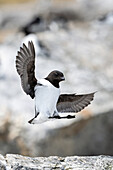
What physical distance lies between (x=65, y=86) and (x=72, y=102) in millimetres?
4319

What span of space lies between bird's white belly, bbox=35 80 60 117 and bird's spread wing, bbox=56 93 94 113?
9.0 inches

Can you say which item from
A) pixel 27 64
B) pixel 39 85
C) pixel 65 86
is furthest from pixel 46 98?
pixel 65 86

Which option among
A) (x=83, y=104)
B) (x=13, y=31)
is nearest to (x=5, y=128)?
(x=83, y=104)

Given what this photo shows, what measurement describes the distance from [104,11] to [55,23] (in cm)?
199

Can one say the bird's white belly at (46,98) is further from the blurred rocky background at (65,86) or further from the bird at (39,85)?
the blurred rocky background at (65,86)

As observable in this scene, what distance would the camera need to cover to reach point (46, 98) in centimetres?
520

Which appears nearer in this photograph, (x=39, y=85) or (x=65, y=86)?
(x=39, y=85)

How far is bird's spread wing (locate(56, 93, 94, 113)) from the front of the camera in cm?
554

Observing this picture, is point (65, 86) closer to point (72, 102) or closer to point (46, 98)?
point (72, 102)

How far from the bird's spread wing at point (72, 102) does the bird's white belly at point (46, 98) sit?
0.23 m

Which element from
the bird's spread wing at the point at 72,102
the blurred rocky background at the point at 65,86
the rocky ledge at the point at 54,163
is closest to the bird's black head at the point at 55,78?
the bird's spread wing at the point at 72,102

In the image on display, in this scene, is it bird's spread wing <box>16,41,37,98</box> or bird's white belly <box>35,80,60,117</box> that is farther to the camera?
Answer: bird's spread wing <box>16,41,37,98</box>

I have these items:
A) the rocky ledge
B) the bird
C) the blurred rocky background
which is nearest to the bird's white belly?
the bird

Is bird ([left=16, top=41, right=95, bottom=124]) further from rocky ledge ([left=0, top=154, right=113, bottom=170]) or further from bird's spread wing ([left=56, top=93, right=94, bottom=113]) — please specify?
rocky ledge ([left=0, top=154, right=113, bottom=170])
